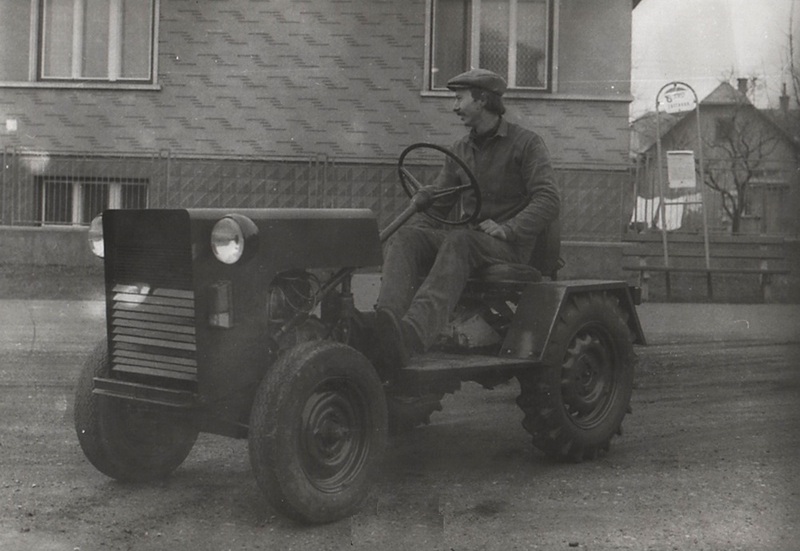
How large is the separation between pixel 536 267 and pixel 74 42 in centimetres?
1019

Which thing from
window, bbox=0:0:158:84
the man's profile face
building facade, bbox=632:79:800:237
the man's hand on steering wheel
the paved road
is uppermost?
window, bbox=0:0:158:84

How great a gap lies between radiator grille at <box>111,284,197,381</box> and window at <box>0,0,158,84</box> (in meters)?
9.52

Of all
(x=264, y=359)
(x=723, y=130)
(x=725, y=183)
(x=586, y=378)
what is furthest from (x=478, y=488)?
(x=723, y=130)

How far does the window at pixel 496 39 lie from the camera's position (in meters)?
13.2

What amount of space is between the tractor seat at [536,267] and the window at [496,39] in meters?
8.29

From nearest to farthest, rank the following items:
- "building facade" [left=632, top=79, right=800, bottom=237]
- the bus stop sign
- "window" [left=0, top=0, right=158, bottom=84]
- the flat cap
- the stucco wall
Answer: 1. the flat cap
2. the bus stop sign
3. the stucco wall
4. "window" [left=0, top=0, right=158, bottom=84]
5. "building facade" [left=632, top=79, right=800, bottom=237]

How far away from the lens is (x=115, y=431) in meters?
4.14

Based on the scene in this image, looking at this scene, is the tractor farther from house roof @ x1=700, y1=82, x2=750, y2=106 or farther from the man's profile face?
house roof @ x1=700, y1=82, x2=750, y2=106

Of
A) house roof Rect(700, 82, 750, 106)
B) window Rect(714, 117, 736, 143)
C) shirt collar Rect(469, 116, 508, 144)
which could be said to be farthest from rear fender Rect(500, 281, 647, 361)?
window Rect(714, 117, 736, 143)

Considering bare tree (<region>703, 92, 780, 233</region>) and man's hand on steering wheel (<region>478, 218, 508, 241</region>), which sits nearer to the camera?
man's hand on steering wheel (<region>478, 218, 508, 241</region>)

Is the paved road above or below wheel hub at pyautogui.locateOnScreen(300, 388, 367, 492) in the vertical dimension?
below

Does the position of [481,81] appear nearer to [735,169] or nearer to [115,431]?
[115,431]

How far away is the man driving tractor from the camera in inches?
171

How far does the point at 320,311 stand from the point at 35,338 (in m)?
5.15
